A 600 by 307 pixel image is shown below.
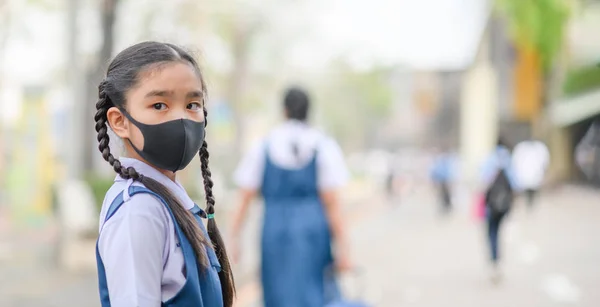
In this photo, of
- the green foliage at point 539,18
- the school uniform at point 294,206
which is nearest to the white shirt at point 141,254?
the school uniform at point 294,206

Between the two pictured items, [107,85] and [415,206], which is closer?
[107,85]

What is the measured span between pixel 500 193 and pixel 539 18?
2151 centimetres

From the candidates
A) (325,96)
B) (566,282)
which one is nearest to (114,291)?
(566,282)

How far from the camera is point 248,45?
32562mm

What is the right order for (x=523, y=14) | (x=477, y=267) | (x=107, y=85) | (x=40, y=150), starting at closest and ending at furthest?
(x=107, y=85) < (x=477, y=267) < (x=40, y=150) < (x=523, y=14)

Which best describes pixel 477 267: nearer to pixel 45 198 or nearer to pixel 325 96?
pixel 45 198

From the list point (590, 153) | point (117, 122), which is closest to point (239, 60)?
point (590, 153)

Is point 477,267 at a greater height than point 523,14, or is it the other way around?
point 523,14

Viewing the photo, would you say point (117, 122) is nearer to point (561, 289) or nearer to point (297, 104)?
point (297, 104)

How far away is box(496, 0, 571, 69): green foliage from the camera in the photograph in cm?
3019

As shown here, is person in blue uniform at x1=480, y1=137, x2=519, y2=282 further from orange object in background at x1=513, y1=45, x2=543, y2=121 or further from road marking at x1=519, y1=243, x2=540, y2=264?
orange object in background at x1=513, y1=45, x2=543, y2=121

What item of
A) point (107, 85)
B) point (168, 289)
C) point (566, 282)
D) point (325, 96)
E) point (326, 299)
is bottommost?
point (325, 96)

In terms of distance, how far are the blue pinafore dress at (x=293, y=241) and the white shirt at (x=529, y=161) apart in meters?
13.3

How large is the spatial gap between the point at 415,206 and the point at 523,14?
7.09 metres
